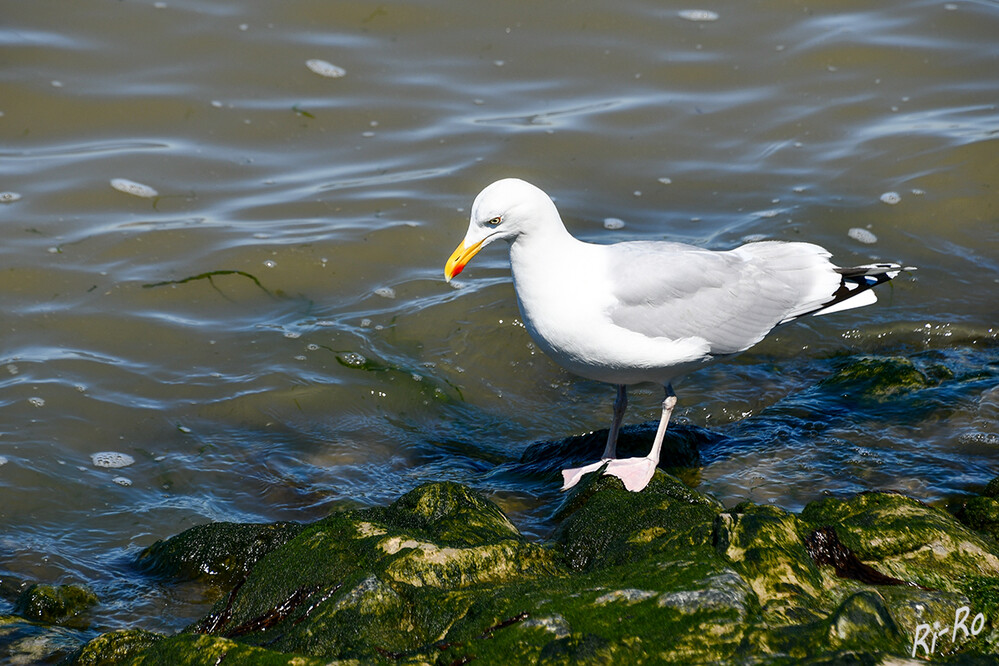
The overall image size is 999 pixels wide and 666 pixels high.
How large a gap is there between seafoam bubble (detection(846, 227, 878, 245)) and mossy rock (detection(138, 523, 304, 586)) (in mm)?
5451

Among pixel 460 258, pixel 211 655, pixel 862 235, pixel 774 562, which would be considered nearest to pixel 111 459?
pixel 460 258

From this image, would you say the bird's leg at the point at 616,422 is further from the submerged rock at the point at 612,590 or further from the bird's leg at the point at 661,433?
the submerged rock at the point at 612,590

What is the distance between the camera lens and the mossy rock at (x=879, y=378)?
6.15m

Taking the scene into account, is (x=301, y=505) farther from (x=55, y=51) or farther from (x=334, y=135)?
(x=55, y=51)

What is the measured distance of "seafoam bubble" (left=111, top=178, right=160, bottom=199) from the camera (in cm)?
871

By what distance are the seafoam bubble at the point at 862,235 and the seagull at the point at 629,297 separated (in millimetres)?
2382

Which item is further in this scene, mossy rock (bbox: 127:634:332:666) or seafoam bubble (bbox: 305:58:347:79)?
seafoam bubble (bbox: 305:58:347:79)

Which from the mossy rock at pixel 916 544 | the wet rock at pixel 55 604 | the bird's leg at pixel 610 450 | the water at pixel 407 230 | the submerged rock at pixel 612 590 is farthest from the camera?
the water at pixel 407 230

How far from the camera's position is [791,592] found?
3160 mm

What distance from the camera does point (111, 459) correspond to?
6047mm

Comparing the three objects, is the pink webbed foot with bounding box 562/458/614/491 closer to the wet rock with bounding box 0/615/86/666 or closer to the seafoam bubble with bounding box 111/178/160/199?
the wet rock with bounding box 0/615/86/666

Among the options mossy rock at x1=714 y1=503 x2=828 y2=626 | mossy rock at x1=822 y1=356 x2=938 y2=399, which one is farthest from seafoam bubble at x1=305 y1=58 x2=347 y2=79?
mossy rock at x1=714 y1=503 x2=828 y2=626

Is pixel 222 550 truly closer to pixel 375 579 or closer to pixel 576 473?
pixel 375 579

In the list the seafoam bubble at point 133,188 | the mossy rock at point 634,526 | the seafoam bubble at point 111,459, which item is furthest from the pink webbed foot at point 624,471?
the seafoam bubble at point 133,188
